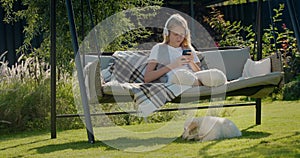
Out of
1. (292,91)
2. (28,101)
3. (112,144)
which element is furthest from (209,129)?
(292,91)

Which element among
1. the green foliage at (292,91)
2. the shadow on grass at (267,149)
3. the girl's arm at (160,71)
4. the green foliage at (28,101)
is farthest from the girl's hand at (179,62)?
the green foliage at (292,91)

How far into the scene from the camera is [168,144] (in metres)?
Answer: 4.34

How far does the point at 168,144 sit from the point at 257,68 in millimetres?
1261

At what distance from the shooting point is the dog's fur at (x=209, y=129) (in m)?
4.44

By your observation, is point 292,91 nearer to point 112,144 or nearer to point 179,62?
point 179,62

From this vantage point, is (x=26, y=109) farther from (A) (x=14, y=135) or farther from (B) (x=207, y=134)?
(B) (x=207, y=134)

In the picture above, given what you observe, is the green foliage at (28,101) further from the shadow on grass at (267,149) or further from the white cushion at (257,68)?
the shadow on grass at (267,149)

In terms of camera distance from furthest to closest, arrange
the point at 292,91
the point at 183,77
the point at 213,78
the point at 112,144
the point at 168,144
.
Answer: the point at 292,91
the point at 183,77
the point at 213,78
the point at 112,144
the point at 168,144

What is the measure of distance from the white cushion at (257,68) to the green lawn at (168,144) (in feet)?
1.42

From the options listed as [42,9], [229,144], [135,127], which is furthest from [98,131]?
[42,9]

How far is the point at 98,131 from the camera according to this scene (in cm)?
552

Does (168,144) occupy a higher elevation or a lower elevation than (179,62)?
lower

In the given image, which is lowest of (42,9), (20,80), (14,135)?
(14,135)

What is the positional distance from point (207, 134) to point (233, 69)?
127 centimetres
